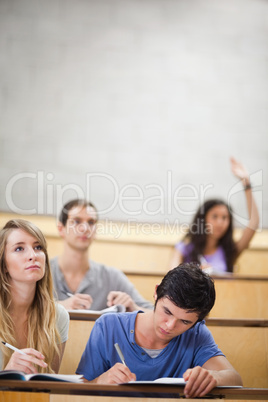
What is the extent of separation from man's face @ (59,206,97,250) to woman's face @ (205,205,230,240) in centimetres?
60

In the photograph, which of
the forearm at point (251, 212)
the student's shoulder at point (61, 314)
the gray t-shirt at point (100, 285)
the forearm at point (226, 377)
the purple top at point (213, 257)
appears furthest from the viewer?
the forearm at point (251, 212)

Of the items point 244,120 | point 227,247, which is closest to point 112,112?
point 244,120

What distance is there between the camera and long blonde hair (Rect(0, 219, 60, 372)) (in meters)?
1.12

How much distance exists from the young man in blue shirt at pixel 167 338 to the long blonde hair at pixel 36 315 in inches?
3.5

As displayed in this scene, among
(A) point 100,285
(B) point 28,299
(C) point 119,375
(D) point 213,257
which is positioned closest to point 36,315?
(B) point 28,299

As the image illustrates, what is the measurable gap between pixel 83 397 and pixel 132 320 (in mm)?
274

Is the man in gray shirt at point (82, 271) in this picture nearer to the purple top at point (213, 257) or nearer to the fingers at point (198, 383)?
the purple top at point (213, 257)

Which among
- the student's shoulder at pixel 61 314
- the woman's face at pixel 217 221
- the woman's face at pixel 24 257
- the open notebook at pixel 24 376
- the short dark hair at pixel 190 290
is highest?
the woman's face at pixel 217 221

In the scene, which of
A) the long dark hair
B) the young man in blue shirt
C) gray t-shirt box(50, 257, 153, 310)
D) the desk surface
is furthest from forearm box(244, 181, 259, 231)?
the young man in blue shirt

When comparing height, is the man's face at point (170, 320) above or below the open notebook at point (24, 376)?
above

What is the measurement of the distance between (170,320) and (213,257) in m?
1.14

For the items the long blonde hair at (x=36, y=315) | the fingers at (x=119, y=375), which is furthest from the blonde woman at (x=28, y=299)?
the fingers at (x=119, y=375)

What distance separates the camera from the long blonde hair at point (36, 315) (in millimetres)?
1117

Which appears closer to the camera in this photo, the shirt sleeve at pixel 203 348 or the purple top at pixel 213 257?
the shirt sleeve at pixel 203 348
